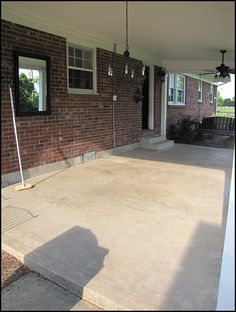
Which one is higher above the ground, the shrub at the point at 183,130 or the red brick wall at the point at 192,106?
the red brick wall at the point at 192,106

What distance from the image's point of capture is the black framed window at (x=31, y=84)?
5000 millimetres

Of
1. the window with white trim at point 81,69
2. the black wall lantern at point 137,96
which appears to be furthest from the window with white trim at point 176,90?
the window with white trim at point 81,69

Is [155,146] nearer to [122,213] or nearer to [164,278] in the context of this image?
[122,213]

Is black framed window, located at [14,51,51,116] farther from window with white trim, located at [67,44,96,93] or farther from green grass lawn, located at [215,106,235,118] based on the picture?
green grass lawn, located at [215,106,235,118]

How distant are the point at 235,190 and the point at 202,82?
16.3 metres

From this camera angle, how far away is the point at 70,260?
2.70 meters

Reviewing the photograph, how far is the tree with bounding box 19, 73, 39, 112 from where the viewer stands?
5.14 meters

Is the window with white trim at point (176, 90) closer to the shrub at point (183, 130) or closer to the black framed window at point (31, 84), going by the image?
the shrub at point (183, 130)

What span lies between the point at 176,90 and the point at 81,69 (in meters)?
7.63

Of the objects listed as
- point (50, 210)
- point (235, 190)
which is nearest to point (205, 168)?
point (50, 210)

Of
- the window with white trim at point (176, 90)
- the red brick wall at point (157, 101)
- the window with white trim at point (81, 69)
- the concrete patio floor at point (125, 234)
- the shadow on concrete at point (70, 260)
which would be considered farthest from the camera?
the window with white trim at point (176, 90)

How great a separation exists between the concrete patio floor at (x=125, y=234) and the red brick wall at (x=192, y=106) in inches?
281

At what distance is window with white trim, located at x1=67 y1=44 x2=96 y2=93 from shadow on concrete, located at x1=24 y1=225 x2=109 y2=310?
3.91 m

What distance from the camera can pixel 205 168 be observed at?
21.5 ft
